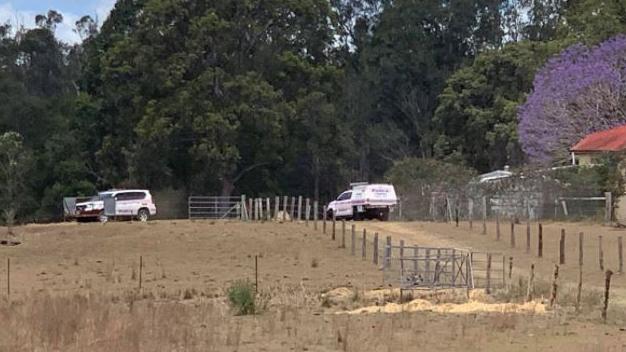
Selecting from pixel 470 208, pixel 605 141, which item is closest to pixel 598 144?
pixel 605 141

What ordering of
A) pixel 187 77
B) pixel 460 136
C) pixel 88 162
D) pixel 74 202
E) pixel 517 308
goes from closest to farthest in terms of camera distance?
pixel 517 308
pixel 74 202
pixel 187 77
pixel 88 162
pixel 460 136

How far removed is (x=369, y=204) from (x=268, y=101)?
1497cm

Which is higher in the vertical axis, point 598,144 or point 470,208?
point 598,144

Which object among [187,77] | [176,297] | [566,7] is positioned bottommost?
[176,297]

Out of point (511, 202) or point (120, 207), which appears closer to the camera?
point (511, 202)

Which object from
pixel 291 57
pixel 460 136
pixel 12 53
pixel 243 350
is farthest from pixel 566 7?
pixel 243 350

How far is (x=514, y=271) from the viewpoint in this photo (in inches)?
1137

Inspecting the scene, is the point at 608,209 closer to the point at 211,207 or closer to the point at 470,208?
the point at 470,208

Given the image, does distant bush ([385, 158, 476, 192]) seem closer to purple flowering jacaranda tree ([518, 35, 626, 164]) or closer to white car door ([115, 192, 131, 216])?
purple flowering jacaranda tree ([518, 35, 626, 164])

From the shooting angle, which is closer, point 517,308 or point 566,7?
point 517,308

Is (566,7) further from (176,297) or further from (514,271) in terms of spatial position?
(176,297)

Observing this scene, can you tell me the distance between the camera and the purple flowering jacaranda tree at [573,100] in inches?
2333

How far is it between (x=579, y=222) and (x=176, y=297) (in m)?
28.2

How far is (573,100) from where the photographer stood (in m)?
60.2
